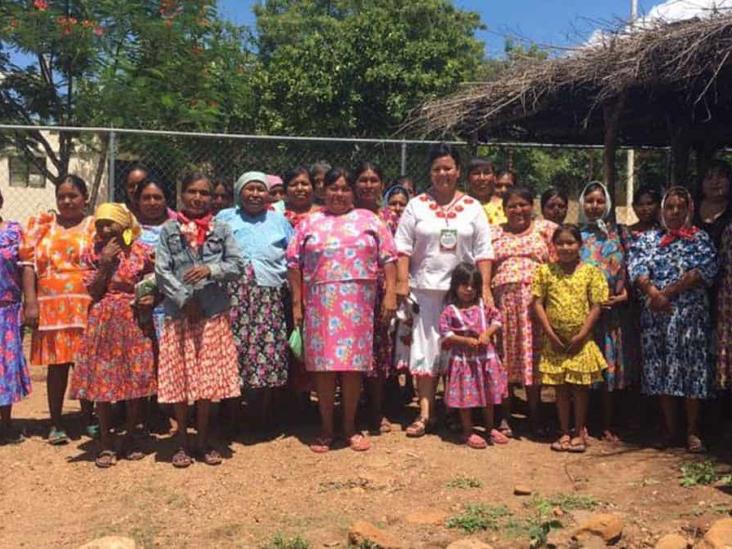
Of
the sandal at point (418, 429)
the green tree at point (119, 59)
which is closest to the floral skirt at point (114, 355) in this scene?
the sandal at point (418, 429)

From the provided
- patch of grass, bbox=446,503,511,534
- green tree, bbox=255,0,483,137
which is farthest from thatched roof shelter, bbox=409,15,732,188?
green tree, bbox=255,0,483,137

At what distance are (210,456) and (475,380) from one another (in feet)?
5.49

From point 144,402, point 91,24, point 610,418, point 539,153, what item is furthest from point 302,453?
point 539,153

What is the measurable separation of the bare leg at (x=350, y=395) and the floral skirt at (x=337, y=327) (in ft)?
0.44

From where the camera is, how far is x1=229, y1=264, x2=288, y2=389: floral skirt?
15.6 feet

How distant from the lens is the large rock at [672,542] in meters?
3.25

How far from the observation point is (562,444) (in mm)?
4746

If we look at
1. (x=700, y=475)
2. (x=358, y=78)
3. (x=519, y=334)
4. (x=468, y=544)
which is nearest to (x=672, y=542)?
(x=468, y=544)

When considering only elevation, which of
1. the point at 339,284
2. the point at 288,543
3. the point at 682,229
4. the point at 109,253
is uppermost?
the point at 682,229

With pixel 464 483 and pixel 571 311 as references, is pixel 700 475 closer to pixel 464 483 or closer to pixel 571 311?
pixel 571 311

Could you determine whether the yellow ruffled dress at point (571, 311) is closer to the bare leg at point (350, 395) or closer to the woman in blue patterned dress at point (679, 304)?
the woman in blue patterned dress at point (679, 304)

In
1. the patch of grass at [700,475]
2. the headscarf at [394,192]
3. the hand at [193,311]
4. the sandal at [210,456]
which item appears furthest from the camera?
the headscarf at [394,192]

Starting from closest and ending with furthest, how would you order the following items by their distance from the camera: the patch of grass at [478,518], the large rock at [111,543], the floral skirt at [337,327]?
the large rock at [111,543]
the patch of grass at [478,518]
the floral skirt at [337,327]

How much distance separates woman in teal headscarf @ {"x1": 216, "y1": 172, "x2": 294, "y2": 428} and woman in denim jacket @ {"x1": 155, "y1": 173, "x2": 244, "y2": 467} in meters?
0.21
